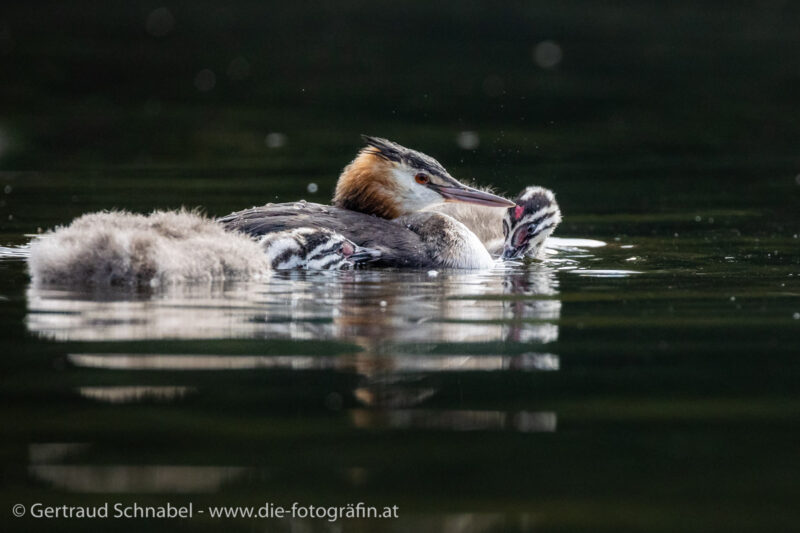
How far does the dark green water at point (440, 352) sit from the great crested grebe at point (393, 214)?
0.42 m

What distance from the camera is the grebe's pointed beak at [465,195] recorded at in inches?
420

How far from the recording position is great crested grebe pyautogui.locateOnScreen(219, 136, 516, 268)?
969 centimetres

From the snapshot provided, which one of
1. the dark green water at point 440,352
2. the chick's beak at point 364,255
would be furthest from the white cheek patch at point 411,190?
the chick's beak at point 364,255

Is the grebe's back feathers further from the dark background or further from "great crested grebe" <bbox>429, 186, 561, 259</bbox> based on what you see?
the dark background

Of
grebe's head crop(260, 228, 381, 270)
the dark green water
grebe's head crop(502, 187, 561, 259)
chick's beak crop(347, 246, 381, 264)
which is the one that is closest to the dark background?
the dark green water

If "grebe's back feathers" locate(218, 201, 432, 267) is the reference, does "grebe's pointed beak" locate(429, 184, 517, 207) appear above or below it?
above

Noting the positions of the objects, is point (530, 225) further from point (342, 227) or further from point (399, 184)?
point (342, 227)

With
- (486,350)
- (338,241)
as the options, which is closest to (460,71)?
(338,241)

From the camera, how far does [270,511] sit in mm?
4617

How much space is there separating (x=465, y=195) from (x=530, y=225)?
2.56 ft

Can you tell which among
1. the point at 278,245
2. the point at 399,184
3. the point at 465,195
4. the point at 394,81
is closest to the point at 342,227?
the point at 278,245

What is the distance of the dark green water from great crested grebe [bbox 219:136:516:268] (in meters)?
0.42

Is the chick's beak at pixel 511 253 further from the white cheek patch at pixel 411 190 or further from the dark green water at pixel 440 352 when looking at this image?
the white cheek patch at pixel 411 190

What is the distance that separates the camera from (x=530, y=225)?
11.3 meters
